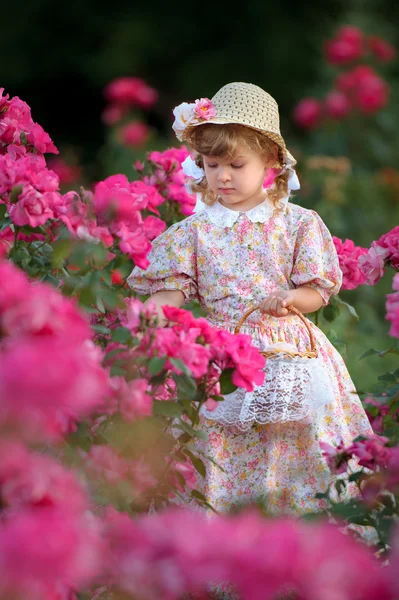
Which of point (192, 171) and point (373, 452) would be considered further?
point (192, 171)

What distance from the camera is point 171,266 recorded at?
2.37 m

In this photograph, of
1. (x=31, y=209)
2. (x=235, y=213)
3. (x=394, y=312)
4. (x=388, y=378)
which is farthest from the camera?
(x=235, y=213)

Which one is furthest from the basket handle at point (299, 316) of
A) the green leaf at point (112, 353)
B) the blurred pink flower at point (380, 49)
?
the blurred pink flower at point (380, 49)

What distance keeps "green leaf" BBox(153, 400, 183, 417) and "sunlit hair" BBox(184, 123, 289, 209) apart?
2.60 ft

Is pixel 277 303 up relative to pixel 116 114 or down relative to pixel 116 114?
down

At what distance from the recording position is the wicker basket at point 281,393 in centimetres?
216

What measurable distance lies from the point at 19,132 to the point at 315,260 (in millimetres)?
825

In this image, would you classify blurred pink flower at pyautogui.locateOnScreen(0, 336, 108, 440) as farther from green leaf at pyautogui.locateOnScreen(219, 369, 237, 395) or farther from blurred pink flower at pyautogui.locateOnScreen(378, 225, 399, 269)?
blurred pink flower at pyautogui.locateOnScreen(378, 225, 399, 269)

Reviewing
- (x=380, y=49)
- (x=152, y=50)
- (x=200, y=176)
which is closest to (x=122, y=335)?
(x=200, y=176)

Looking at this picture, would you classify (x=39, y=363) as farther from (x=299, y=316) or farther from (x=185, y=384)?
(x=299, y=316)

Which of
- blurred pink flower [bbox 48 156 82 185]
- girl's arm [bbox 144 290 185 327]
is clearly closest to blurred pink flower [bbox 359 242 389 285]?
girl's arm [bbox 144 290 185 327]

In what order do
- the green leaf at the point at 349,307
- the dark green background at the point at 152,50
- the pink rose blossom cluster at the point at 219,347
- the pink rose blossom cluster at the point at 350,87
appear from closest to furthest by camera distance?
the pink rose blossom cluster at the point at 219,347 → the green leaf at the point at 349,307 → the pink rose blossom cluster at the point at 350,87 → the dark green background at the point at 152,50

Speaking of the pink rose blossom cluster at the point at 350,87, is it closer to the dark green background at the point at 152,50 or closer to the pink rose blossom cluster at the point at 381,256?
the dark green background at the point at 152,50

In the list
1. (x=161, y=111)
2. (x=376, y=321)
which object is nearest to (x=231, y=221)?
(x=376, y=321)
